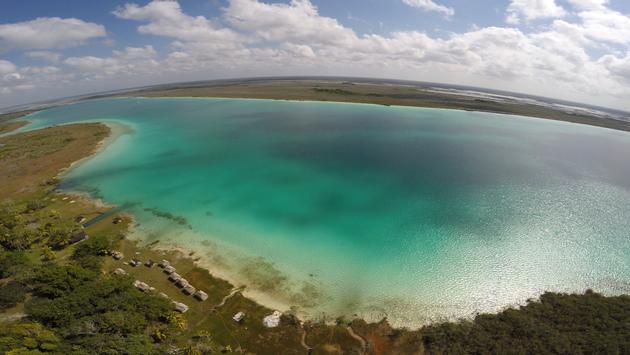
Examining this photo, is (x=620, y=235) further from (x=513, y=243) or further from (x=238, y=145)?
(x=238, y=145)

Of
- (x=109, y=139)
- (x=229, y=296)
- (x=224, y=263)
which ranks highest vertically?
(x=109, y=139)

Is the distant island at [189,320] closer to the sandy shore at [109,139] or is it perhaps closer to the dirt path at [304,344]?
the dirt path at [304,344]

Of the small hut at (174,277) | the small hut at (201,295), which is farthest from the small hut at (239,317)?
the small hut at (174,277)

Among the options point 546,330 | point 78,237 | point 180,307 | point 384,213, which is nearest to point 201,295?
point 180,307

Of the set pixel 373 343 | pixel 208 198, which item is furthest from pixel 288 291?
pixel 208 198

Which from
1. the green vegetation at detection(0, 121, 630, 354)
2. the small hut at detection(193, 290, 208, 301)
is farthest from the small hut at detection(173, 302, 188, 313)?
the small hut at detection(193, 290, 208, 301)

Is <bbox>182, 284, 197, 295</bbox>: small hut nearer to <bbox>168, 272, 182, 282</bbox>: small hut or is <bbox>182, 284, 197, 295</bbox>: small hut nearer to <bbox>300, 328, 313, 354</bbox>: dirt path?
<bbox>168, 272, 182, 282</bbox>: small hut

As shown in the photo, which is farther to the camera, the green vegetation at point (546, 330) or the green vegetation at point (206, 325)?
the green vegetation at point (546, 330)

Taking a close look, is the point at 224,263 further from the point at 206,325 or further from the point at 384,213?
the point at 384,213
